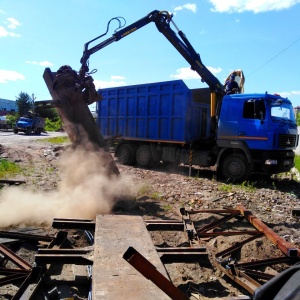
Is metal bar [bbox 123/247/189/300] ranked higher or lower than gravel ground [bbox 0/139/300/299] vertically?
higher

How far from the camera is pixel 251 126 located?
9750mm

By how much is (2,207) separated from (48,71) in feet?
9.50

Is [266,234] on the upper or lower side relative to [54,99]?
lower

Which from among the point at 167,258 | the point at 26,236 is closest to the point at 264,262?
the point at 167,258

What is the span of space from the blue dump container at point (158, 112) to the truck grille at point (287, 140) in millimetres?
3110

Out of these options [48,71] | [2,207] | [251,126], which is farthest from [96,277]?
[251,126]

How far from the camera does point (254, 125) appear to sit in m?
9.68

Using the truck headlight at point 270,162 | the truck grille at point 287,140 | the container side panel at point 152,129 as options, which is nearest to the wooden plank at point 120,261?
the truck headlight at point 270,162

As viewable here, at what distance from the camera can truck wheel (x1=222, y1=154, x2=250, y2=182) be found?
10.0 m

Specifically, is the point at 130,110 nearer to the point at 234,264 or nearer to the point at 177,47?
the point at 177,47

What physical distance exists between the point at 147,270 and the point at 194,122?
10373 millimetres

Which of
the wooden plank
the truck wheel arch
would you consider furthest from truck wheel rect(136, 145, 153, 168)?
the wooden plank

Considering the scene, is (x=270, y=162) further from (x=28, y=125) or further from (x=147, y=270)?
(x=28, y=125)

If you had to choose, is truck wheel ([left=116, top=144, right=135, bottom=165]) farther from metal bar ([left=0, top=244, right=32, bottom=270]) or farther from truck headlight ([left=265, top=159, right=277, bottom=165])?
metal bar ([left=0, top=244, right=32, bottom=270])
